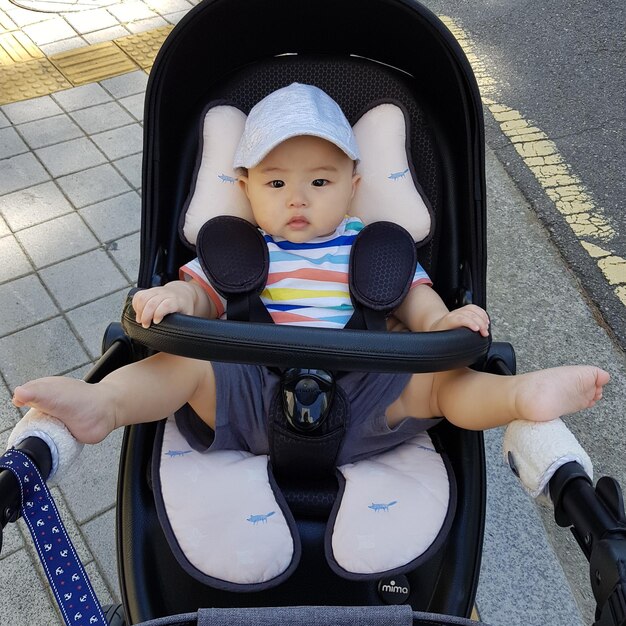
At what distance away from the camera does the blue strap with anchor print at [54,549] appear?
91 centimetres

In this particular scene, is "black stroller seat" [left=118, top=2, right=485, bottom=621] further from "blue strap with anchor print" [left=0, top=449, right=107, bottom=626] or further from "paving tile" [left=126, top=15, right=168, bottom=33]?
"paving tile" [left=126, top=15, right=168, bottom=33]

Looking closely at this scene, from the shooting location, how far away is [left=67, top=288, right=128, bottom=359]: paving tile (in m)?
2.29

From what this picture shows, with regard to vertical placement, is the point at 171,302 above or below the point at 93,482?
above

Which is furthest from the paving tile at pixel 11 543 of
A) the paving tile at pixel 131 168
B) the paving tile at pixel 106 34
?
the paving tile at pixel 106 34

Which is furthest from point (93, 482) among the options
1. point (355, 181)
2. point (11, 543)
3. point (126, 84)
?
point (126, 84)

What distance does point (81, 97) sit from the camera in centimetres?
330

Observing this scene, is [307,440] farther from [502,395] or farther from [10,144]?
[10,144]

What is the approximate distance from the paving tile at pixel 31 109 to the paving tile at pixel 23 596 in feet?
7.15

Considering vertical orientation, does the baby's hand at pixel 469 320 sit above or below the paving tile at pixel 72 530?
above

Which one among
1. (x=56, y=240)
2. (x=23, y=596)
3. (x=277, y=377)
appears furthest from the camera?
(x=56, y=240)

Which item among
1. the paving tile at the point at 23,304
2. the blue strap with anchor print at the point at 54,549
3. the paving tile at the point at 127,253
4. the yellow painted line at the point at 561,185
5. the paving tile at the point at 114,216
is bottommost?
the paving tile at the point at 23,304

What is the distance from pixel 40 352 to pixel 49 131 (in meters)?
1.33

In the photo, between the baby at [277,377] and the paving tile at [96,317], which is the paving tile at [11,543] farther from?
the baby at [277,377]

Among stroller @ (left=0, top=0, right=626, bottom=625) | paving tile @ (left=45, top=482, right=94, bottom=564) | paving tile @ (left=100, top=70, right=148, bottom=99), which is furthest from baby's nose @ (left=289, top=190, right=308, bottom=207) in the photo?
paving tile @ (left=100, top=70, right=148, bottom=99)
